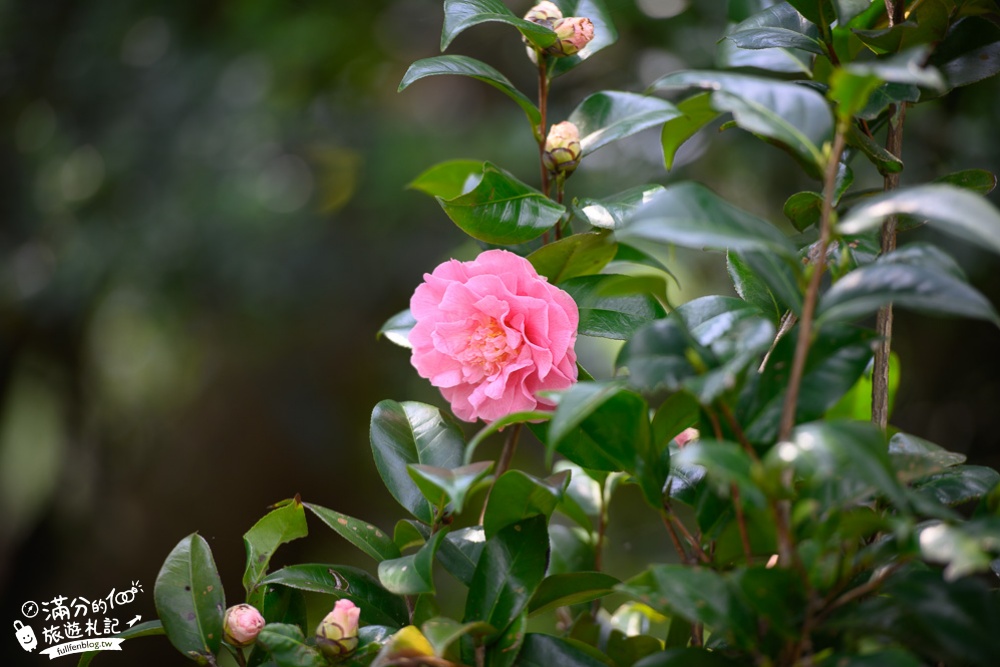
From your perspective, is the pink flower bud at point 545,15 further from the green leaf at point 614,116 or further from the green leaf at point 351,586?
the green leaf at point 351,586

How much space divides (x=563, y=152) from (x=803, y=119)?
0.22 metres

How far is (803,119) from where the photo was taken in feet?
1.30

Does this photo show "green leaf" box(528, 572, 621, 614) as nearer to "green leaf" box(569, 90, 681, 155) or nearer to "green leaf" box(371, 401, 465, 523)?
"green leaf" box(371, 401, 465, 523)

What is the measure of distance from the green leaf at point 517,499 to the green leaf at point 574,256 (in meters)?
0.14

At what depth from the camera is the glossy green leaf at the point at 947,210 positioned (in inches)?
12.7

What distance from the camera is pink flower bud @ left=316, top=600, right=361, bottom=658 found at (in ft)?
1.53

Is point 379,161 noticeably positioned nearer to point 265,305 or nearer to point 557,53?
point 265,305

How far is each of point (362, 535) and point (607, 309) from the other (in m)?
0.22

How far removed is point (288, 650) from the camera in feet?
1.56

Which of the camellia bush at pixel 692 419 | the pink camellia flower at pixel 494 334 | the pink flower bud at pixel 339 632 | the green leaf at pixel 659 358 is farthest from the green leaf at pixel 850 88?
the pink flower bud at pixel 339 632

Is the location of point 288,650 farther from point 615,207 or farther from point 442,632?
point 615,207

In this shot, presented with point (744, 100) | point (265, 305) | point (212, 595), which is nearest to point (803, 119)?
point (744, 100)

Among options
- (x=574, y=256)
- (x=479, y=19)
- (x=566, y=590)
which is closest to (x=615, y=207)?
(x=574, y=256)

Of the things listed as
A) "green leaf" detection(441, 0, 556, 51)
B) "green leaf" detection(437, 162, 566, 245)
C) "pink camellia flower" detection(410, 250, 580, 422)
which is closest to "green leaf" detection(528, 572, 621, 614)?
"pink camellia flower" detection(410, 250, 580, 422)
